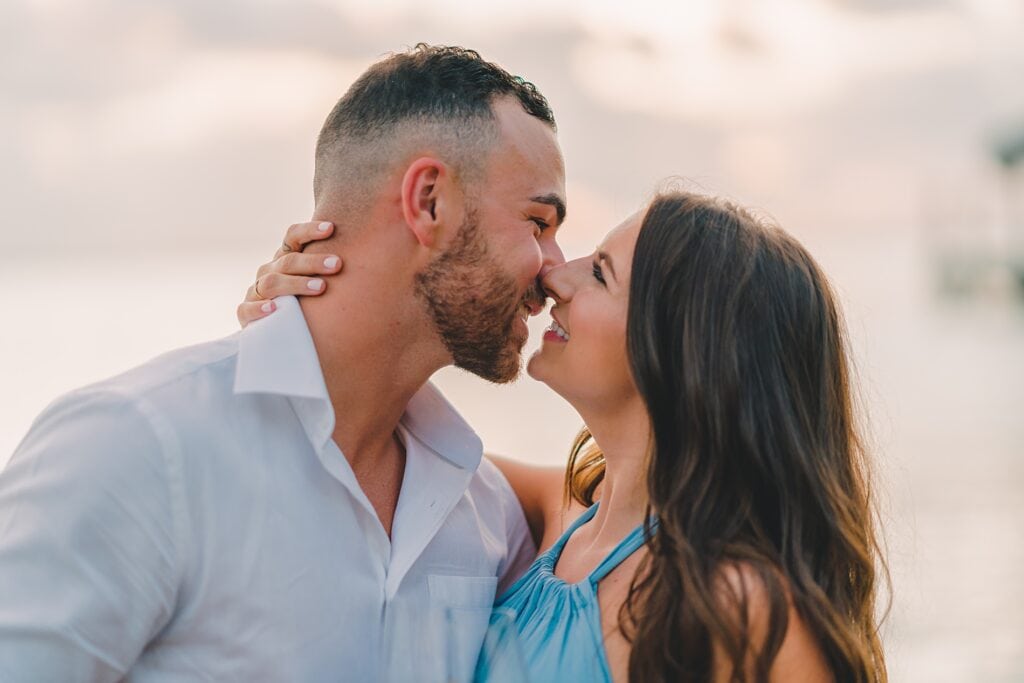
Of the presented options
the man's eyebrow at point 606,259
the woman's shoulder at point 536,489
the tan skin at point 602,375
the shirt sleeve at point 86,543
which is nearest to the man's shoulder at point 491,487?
the woman's shoulder at point 536,489

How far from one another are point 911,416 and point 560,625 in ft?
47.3

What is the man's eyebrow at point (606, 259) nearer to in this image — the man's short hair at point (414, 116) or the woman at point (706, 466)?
the woman at point (706, 466)

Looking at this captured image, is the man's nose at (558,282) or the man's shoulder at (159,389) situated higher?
the man's nose at (558,282)

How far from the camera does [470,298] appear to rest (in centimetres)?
269

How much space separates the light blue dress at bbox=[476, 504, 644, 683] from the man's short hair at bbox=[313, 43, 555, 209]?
89 centimetres

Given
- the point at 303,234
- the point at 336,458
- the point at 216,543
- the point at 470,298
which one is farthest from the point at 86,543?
the point at 470,298

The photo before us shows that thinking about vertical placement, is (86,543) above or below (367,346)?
below

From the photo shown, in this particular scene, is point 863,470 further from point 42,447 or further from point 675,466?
point 42,447

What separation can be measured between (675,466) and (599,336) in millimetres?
321

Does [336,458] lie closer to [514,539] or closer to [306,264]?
[306,264]

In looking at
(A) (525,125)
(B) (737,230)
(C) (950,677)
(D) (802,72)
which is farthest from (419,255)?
(D) (802,72)

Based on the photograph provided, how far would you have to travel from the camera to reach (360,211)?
105 inches

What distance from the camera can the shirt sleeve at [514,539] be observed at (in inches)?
116

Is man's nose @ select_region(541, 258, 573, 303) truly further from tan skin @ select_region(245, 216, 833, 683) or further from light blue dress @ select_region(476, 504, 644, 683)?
light blue dress @ select_region(476, 504, 644, 683)
